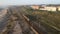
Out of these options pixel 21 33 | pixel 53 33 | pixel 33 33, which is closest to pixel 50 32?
pixel 53 33

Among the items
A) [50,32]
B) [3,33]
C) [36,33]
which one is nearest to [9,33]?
[3,33]

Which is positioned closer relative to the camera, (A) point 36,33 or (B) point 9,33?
(A) point 36,33

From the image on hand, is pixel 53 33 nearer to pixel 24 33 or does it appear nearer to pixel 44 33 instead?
pixel 44 33

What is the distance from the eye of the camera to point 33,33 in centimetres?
1402

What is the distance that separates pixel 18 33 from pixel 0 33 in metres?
1.68

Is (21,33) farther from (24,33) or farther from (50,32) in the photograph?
(50,32)

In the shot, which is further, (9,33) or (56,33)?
(9,33)

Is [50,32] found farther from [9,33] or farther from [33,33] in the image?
[9,33]

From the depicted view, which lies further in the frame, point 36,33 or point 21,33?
point 21,33

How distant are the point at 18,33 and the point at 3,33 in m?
1.40

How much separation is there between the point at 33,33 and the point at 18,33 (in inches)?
55.1

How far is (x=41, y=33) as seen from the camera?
14000 mm

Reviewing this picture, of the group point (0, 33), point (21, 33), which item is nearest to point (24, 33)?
point (21, 33)

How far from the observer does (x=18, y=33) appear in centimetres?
1453
